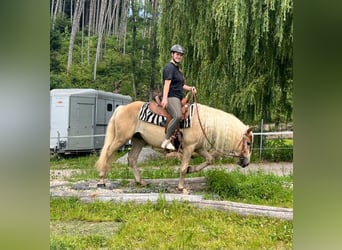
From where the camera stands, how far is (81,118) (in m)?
2.49

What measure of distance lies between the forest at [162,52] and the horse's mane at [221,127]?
0.05 metres

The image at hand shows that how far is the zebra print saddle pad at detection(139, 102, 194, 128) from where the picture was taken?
2510 mm

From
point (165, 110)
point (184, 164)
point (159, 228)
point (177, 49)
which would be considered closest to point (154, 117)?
point (165, 110)

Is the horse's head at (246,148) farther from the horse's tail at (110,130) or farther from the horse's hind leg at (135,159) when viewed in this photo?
the horse's tail at (110,130)

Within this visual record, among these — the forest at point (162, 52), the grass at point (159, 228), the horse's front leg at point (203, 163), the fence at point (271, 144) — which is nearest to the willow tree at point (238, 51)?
the forest at point (162, 52)

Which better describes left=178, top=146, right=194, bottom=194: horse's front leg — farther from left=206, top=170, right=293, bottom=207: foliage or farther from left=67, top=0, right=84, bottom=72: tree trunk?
left=67, top=0, right=84, bottom=72: tree trunk

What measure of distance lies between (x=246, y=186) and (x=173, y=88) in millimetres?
784

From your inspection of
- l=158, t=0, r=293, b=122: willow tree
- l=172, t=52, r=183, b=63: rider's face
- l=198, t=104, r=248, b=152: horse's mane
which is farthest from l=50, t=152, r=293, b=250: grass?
l=172, t=52, r=183, b=63: rider's face

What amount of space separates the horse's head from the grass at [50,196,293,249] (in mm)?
346

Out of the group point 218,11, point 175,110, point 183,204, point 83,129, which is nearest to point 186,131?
point 175,110

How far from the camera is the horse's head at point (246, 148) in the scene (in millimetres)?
2484

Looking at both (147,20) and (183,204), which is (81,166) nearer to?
(183,204)

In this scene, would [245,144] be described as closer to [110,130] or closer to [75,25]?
[110,130]
